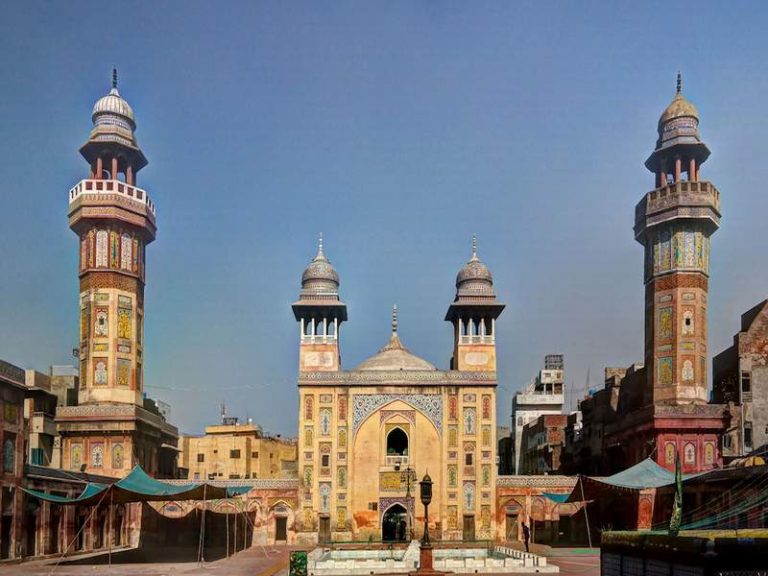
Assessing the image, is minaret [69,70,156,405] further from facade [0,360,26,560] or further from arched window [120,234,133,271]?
facade [0,360,26,560]

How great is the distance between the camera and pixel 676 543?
1041cm

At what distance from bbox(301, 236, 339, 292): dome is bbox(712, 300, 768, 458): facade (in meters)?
19.3

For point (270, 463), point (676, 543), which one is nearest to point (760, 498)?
point (676, 543)

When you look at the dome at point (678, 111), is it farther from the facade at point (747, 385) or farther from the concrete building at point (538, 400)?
the concrete building at point (538, 400)

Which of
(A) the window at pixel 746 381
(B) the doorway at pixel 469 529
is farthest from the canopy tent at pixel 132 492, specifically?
(A) the window at pixel 746 381

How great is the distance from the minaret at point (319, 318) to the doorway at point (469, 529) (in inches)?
366

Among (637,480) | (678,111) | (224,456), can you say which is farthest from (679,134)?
(224,456)

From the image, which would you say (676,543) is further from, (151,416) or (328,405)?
(151,416)

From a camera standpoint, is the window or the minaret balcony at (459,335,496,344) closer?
the window

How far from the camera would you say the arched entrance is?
4162 centimetres

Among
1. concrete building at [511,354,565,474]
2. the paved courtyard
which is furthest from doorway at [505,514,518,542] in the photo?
concrete building at [511,354,565,474]

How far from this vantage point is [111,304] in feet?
137

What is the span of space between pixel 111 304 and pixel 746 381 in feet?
97.5

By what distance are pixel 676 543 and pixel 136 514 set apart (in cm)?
3512
